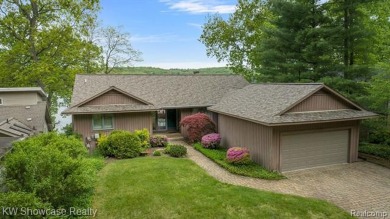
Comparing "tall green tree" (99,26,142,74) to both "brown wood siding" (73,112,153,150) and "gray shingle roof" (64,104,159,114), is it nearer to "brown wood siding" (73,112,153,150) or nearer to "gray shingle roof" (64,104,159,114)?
"gray shingle roof" (64,104,159,114)

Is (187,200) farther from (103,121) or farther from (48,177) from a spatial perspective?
(103,121)

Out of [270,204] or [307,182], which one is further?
[307,182]

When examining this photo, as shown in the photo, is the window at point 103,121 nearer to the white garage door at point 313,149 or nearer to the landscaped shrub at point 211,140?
the landscaped shrub at point 211,140

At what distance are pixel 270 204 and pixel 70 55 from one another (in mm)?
25815

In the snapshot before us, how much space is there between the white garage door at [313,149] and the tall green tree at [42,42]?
72.4ft

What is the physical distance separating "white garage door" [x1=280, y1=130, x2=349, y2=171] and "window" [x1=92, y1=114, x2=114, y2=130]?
1131cm

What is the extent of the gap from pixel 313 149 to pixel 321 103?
2.43m

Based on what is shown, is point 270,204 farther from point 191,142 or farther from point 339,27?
point 339,27

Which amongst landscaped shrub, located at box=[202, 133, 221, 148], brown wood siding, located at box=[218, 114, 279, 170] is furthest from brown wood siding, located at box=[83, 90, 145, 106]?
brown wood siding, located at box=[218, 114, 279, 170]

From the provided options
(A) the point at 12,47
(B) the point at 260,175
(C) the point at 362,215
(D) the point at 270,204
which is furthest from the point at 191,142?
(A) the point at 12,47

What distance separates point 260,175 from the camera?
1237cm

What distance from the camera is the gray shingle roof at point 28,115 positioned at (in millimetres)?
17266

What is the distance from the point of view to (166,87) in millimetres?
23859

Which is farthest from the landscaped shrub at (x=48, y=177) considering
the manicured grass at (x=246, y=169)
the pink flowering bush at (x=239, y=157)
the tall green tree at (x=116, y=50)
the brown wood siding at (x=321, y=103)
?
the tall green tree at (x=116, y=50)
